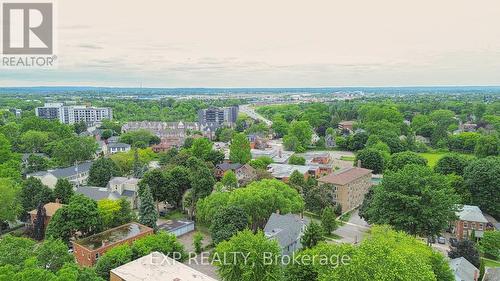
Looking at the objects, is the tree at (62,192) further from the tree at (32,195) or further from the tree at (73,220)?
the tree at (73,220)

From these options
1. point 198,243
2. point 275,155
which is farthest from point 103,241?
point 275,155

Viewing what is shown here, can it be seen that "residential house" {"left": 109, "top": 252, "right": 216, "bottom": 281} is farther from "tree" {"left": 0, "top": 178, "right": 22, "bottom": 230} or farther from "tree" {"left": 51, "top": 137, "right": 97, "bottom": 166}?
"tree" {"left": 51, "top": 137, "right": 97, "bottom": 166}

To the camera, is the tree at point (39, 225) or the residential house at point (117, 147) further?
the residential house at point (117, 147)

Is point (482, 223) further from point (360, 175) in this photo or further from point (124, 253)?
point (124, 253)

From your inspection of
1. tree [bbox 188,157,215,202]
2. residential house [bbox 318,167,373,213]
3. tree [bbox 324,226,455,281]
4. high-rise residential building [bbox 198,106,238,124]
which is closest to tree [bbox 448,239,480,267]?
tree [bbox 324,226,455,281]

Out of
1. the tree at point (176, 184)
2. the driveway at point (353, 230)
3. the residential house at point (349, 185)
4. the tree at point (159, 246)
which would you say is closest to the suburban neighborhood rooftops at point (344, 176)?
the residential house at point (349, 185)
